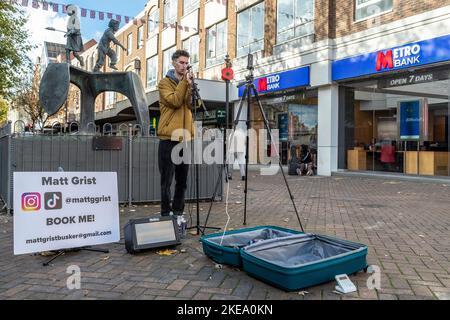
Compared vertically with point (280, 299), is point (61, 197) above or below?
above

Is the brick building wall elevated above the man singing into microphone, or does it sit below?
above

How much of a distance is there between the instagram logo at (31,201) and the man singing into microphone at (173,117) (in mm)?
1436

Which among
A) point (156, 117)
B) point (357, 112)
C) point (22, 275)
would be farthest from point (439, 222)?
point (156, 117)

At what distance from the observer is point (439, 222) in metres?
6.21

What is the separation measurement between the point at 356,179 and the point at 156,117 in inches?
733

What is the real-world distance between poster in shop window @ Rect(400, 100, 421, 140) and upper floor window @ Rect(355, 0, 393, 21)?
10.6 ft

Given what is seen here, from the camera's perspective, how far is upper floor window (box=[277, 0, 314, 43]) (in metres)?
16.7

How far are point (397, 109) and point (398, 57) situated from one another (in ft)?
→ 6.66

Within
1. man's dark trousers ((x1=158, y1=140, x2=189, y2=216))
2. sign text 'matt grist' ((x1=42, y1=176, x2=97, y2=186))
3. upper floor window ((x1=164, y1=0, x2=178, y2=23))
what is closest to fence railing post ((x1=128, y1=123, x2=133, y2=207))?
man's dark trousers ((x1=158, y1=140, x2=189, y2=216))

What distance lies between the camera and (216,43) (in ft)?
75.6

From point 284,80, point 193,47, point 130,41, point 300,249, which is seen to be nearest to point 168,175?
point 300,249

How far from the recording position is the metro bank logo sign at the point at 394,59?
38.8 feet

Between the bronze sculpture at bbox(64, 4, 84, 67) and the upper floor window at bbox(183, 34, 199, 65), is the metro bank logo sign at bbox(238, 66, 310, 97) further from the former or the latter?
the bronze sculpture at bbox(64, 4, 84, 67)
